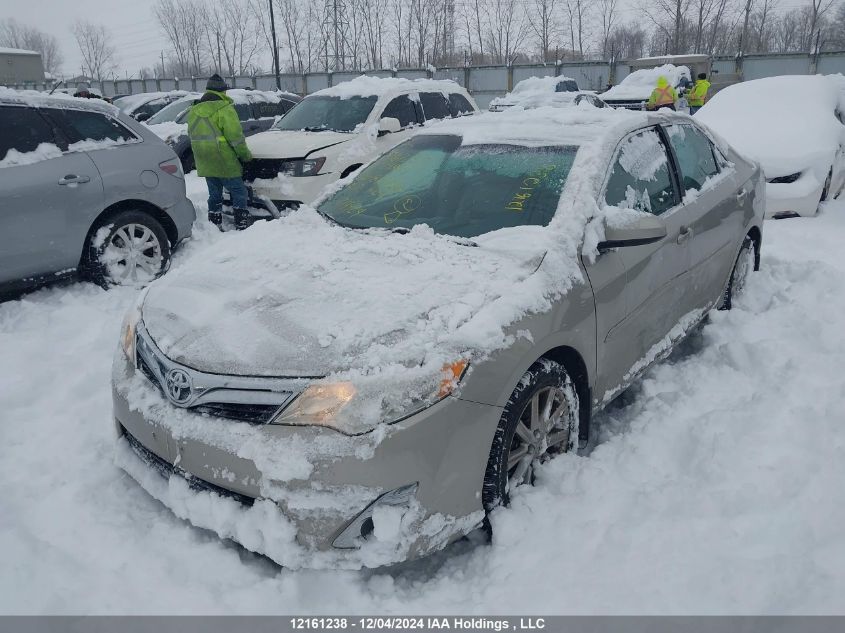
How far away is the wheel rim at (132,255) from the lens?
5527 mm

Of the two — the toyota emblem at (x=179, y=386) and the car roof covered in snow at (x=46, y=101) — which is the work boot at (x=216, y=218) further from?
the toyota emblem at (x=179, y=386)

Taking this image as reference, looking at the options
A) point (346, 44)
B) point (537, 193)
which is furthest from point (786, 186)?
point (346, 44)

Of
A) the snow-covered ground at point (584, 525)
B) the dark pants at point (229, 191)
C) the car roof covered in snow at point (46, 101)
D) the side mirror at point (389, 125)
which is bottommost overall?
the snow-covered ground at point (584, 525)

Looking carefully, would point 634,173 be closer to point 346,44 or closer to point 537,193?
point 537,193

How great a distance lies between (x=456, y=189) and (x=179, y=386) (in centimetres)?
177

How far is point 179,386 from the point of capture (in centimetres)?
242

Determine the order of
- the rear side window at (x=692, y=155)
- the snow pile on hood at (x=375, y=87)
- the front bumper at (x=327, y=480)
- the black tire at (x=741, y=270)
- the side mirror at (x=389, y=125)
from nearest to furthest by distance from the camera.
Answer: the front bumper at (x=327, y=480) → the rear side window at (x=692, y=155) → the black tire at (x=741, y=270) → the side mirror at (x=389, y=125) → the snow pile on hood at (x=375, y=87)

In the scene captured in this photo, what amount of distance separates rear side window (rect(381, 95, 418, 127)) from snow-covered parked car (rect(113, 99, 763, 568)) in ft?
15.9

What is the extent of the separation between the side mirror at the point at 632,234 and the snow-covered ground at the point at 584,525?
3.19ft

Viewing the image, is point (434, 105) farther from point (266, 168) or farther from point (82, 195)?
point (82, 195)

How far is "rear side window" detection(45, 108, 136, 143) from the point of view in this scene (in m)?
5.37

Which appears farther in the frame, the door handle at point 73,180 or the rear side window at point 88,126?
the rear side window at point 88,126
